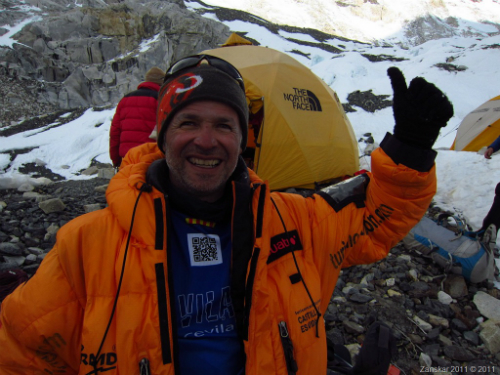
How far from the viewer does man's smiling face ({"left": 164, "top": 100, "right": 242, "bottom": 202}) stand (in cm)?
166

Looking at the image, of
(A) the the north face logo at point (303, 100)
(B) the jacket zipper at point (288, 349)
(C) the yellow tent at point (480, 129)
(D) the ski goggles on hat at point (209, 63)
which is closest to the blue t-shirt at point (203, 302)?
(B) the jacket zipper at point (288, 349)

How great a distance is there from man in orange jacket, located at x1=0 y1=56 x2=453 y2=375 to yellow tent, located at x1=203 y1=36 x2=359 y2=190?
4.25m

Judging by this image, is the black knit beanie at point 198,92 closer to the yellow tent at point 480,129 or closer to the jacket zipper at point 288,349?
the jacket zipper at point 288,349

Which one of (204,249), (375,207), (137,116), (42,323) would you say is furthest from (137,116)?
(375,207)

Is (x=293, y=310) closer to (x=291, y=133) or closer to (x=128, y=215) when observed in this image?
(x=128, y=215)

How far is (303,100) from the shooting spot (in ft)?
21.8

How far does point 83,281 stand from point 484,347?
3.33 m

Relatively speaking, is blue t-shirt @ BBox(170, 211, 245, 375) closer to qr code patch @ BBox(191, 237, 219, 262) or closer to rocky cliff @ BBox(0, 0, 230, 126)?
qr code patch @ BBox(191, 237, 219, 262)

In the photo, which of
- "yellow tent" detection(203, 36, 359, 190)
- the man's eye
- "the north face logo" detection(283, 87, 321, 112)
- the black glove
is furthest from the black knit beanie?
"the north face logo" detection(283, 87, 321, 112)

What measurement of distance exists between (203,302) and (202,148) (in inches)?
33.4

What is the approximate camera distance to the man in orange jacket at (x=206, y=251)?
135 centimetres

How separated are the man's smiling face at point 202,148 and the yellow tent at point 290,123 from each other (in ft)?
14.3

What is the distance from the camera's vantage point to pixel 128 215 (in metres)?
1.43

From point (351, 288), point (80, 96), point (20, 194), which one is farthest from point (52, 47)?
point (351, 288)
